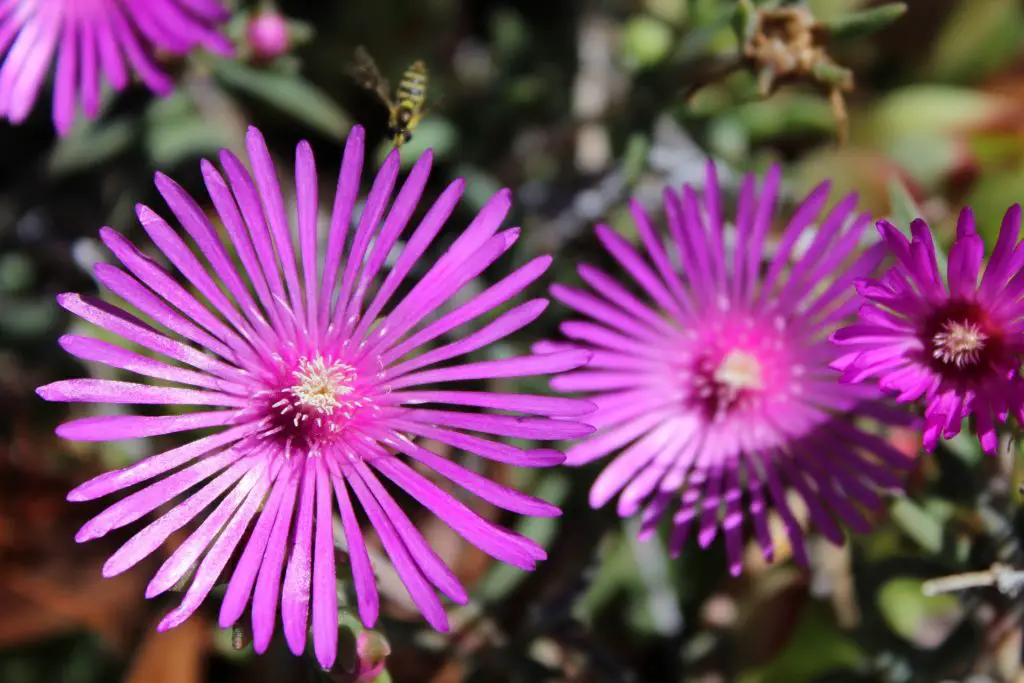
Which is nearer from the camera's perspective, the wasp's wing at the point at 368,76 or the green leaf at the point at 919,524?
the wasp's wing at the point at 368,76

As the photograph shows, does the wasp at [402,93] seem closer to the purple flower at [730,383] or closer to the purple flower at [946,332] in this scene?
the purple flower at [730,383]

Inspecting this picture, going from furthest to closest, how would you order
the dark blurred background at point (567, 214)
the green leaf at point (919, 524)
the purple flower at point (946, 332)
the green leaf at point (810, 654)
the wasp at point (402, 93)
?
the green leaf at point (810, 654), the dark blurred background at point (567, 214), the green leaf at point (919, 524), the wasp at point (402, 93), the purple flower at point (946, 332)

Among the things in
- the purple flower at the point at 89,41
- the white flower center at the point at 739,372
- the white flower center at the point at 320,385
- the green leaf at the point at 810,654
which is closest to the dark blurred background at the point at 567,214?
the green leaf at the point at 810,654

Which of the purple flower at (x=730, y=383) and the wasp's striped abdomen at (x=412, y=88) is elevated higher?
the wasp's striped abdomen at (x=412, y=88)

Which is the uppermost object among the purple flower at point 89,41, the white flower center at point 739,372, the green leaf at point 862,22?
the purple flower at point 89,41

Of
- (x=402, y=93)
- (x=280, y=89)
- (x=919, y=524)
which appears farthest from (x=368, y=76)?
(x=919, y=524)

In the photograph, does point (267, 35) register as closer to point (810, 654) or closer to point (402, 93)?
point (402, 93)

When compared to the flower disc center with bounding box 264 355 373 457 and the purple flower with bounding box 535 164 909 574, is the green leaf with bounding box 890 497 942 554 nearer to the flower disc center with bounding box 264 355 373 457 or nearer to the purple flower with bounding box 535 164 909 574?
the purple flower with bounding box 535 164 909 574

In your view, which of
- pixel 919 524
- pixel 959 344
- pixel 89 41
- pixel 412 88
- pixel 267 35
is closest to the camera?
pixel 959 344
